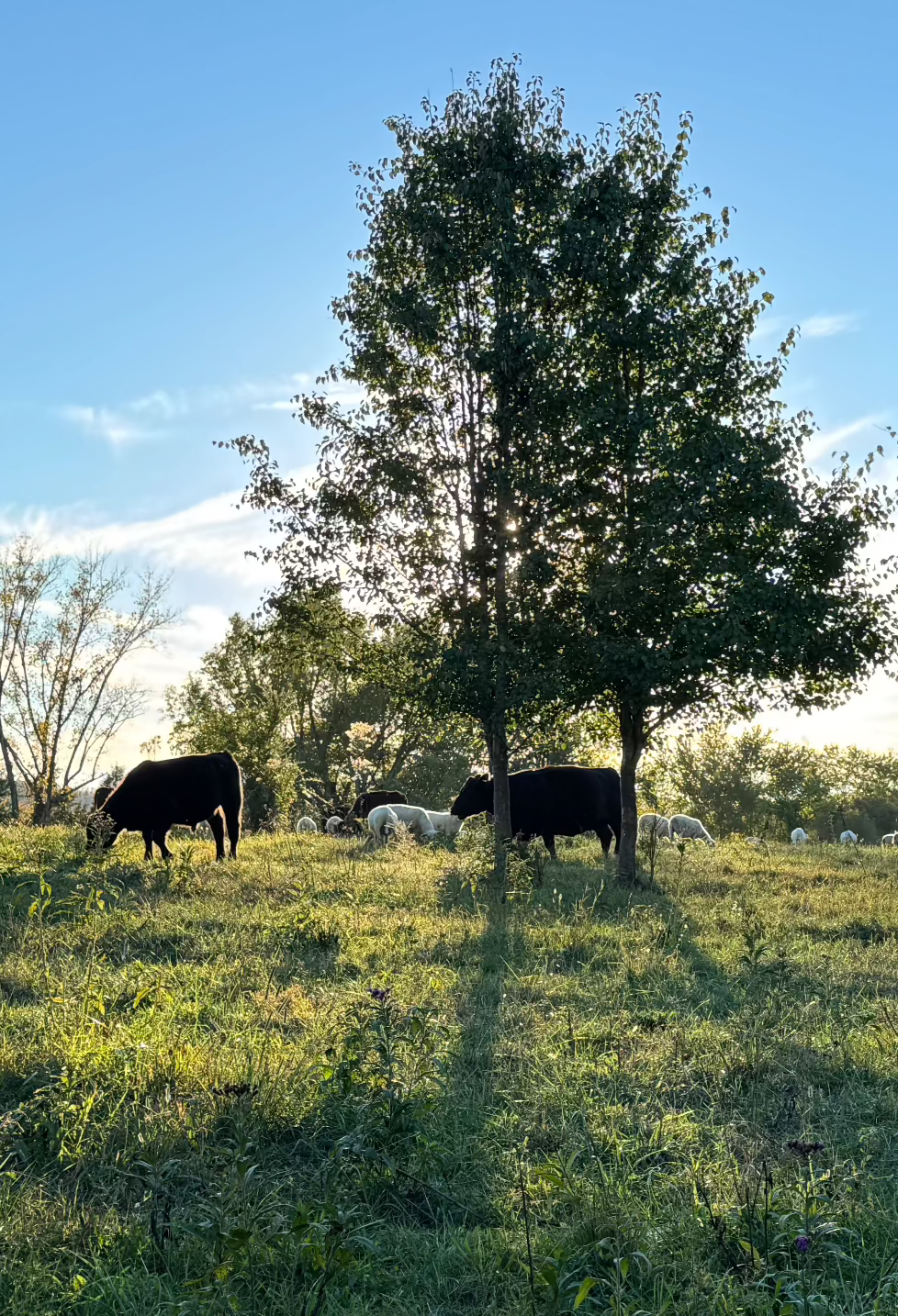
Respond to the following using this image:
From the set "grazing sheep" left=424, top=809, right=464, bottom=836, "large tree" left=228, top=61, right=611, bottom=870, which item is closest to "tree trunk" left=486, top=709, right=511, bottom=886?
"large tree" left=228, top=61, right=611, bottom=870

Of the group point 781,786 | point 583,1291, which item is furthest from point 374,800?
point 781,786

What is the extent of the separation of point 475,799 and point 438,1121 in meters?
19.9

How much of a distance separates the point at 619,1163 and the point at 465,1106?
3.47 feet

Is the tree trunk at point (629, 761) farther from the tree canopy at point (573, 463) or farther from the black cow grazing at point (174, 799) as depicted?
the black cow grazing at point (174, 799)

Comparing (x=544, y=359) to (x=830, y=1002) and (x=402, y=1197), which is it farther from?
(x=402, y=1197)

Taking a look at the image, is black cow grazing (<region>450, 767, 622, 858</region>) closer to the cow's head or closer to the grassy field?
the cow's head

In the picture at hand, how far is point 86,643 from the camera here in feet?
146

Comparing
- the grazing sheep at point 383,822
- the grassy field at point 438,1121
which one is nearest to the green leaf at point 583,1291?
the grassy field at point 438,1121

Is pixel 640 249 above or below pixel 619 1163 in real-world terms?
above

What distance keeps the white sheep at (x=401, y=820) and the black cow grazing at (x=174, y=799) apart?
8125 millimetres

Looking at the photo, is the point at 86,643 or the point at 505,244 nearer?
the point at 505,244

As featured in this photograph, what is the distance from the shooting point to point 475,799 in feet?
83.7

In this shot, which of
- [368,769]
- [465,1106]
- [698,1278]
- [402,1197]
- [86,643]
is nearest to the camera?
[698,1278]

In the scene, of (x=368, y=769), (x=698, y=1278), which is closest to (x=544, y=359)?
(x=698, y=1278)
